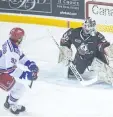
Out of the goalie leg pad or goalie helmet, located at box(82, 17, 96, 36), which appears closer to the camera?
goalie helmet, located at box(82, 17, 96, 36)

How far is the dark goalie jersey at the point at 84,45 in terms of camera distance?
2.75 metres

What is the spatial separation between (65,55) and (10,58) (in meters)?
0.31

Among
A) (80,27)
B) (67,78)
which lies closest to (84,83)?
(67,78)

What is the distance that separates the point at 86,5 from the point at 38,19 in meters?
0.32

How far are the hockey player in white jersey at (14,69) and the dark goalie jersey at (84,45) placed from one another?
236 millimetres

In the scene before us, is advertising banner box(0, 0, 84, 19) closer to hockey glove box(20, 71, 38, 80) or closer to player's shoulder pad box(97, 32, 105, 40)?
player's shoulder pad box(97, 32, 105, 40)

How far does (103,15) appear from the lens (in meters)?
2.77

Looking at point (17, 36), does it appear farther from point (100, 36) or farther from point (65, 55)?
point (100, 36)

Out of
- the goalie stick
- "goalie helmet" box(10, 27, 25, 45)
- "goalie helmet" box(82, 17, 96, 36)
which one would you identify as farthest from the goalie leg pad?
"goalie helmet" box(82, 17, 96, 36)

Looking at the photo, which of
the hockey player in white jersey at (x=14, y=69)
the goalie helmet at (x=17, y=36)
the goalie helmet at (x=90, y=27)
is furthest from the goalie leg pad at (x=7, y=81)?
the goalie helmet at (x=90, y=27)

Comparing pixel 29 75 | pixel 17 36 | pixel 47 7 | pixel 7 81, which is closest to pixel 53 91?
pixel 29 75

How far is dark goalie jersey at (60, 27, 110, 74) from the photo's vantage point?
2750 mm

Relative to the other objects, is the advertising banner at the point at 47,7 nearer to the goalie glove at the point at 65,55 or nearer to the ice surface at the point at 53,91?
the ice surface at the point at 53,91

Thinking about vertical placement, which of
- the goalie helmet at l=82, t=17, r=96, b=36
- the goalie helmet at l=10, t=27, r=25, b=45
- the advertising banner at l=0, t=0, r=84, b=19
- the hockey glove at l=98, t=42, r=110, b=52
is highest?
the advertising banner at l=0, t=0, r=84, b=19
